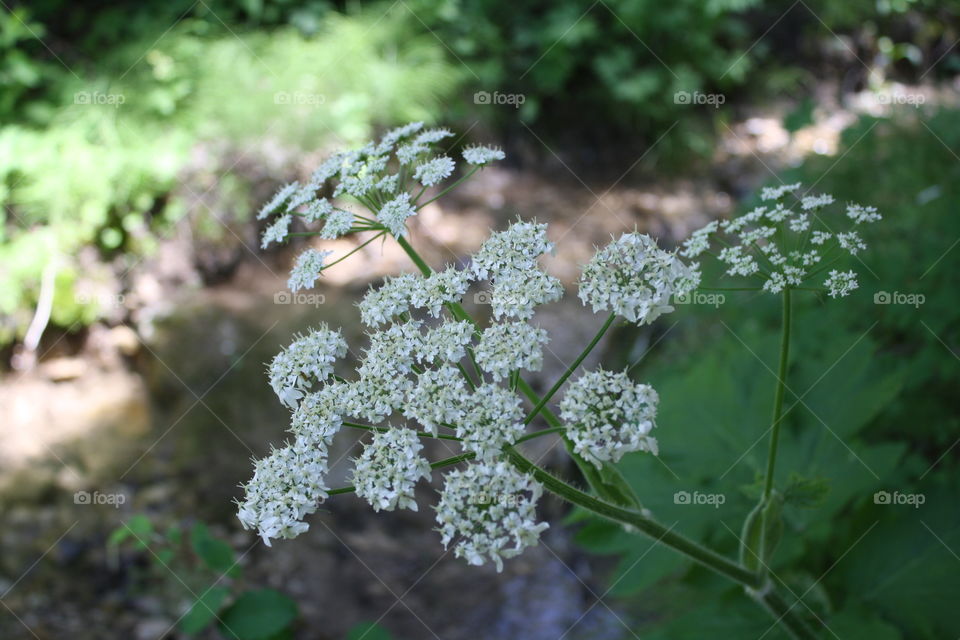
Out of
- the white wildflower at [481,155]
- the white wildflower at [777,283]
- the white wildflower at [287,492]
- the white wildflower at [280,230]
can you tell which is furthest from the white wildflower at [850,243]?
the white wildflower at [280,230]

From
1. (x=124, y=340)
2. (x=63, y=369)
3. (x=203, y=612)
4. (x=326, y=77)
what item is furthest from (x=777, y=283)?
(x=326, y=77)

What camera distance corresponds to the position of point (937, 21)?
1229 cm

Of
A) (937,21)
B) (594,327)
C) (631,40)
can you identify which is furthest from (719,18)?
(594,327)

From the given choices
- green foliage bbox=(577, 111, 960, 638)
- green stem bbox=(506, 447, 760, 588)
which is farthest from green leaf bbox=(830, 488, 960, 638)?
green stem bbox=(506, 447, 760, 588)

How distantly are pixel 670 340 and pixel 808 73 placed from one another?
7446 mm

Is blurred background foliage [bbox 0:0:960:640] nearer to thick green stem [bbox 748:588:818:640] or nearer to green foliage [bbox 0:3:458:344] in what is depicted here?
green foliage [bbox 0:3:458:344]

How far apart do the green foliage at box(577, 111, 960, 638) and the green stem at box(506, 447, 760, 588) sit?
164mm

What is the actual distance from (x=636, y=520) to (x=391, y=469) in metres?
0.82

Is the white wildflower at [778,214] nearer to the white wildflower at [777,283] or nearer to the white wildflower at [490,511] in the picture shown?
the white wildflower at [777,283]

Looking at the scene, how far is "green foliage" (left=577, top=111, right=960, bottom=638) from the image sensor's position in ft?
10.5

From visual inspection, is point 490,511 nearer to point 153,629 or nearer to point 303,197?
point 303,197

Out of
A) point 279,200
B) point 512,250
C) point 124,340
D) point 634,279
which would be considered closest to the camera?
point 634,279

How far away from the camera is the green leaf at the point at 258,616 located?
358cm

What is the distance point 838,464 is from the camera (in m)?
3.46
